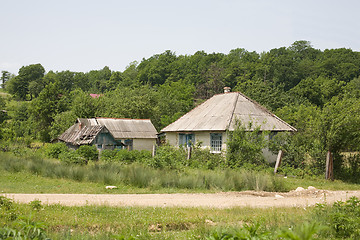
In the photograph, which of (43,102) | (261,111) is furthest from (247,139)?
(43,102)

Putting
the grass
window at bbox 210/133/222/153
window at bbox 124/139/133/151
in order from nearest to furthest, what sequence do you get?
1. the grass
2. window at bbox 210/133/222/153
3. window at bbox 124/139/133/151

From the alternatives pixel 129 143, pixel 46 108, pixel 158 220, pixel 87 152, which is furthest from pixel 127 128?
pixel 158 220

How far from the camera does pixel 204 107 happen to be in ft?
100

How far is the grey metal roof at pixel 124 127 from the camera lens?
109 ft

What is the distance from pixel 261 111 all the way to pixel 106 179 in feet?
52.1

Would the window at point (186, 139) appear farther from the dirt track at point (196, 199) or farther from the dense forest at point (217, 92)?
the dirt track at point (196, 199)

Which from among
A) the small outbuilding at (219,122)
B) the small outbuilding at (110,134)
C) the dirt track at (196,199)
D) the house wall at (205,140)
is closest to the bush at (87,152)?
the small outbuilding at (110,134)

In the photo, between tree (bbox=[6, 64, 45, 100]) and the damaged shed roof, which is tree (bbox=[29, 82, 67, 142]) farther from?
tree (bbox=[6, 64, 45, 100])

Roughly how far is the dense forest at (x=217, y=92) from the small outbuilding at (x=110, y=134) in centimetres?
645

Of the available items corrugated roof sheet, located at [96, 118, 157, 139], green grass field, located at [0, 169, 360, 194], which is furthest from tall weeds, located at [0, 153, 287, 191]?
corrugated roof sheet, located at [96, 118, 157, 139]

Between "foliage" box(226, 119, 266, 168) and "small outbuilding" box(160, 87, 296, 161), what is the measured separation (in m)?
2.09

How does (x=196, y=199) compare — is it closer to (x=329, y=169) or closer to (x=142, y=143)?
(x=329, y=169)

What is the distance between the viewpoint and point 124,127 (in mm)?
35031

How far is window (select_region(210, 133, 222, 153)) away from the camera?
2531 cm
